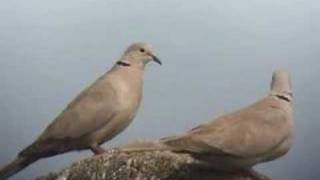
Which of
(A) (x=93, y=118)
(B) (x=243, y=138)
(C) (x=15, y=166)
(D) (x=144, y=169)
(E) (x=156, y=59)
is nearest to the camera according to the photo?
(B) (x=243, y=138)

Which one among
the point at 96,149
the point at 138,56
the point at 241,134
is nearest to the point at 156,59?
the point at 138,56

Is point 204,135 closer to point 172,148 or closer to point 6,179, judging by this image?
point 172,148

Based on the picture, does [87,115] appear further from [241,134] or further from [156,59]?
[241,134]

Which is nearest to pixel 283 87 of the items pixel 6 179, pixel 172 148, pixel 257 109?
pixel 257 109

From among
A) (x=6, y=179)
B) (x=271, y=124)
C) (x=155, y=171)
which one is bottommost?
(x=6, y=179)

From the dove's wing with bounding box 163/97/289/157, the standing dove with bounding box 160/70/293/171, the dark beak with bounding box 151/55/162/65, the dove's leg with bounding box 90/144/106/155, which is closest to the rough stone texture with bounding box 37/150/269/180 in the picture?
the standing dove with bounding box 160/70/293/171
